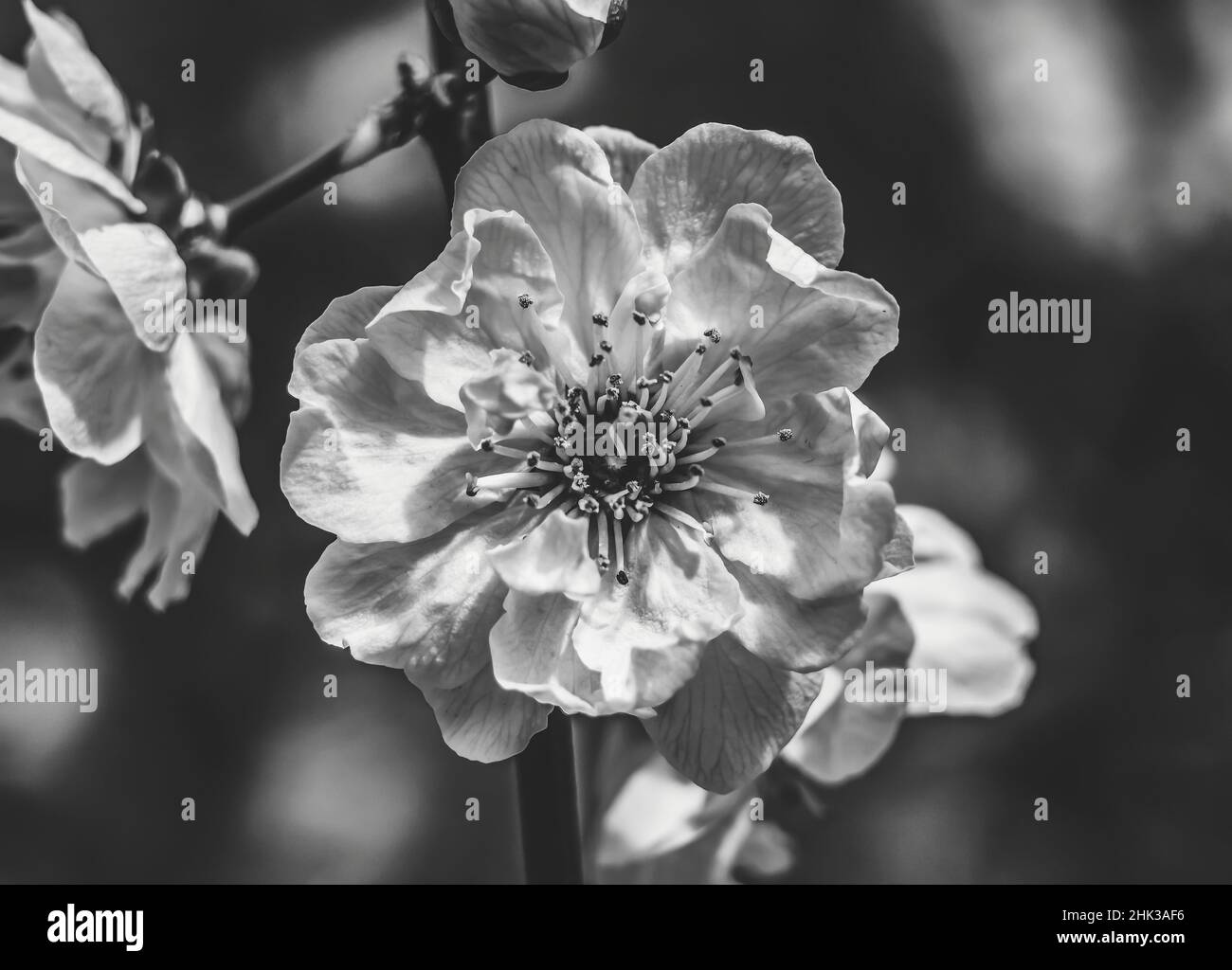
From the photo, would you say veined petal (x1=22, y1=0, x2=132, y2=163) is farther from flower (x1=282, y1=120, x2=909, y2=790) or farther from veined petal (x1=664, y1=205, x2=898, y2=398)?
veined petal (x1=664, y1=205, x2=898, y2=398)

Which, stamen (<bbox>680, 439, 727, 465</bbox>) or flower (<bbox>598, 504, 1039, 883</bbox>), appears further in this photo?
flower (<bbox>598, 504, 1039, 883</bbox>)

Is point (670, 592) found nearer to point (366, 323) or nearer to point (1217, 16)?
point (366, 323)

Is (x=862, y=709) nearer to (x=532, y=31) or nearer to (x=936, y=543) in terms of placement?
(x=936, y=543)

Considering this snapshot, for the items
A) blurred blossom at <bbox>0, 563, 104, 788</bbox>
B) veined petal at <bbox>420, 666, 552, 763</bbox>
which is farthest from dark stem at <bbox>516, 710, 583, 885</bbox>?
blurred blossom at <bbox>0, 563, 104, 788</bbox>

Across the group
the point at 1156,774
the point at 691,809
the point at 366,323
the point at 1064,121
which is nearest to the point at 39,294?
the point at 366,323

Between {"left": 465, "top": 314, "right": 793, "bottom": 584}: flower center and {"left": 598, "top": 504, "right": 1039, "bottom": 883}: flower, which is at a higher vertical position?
{"left": 465, "top": 314, "right": 793, "bottom": 584}: flower center

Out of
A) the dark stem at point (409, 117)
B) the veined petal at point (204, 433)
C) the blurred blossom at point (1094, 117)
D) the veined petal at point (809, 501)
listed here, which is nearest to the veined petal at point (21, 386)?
the veined petal at point (204, 433)

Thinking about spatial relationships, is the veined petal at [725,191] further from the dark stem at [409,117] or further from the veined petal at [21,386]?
the veined petal at [21,386]
